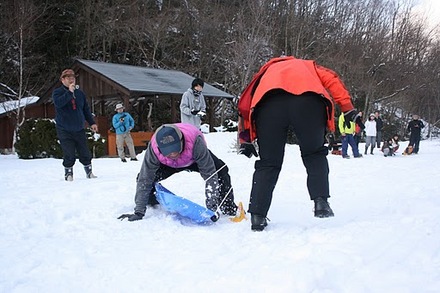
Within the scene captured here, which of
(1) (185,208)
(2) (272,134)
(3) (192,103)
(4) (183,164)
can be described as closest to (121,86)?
(3) (192,103)

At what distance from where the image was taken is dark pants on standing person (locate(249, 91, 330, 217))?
9.52ft

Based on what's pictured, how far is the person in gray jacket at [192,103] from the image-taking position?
22.8 feet

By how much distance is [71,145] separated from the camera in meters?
5.87

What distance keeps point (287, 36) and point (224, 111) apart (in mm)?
6570

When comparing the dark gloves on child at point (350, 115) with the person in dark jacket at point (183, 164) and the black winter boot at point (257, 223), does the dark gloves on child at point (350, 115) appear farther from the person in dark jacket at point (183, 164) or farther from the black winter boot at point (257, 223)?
the person in dark jacket at point (183, 164)

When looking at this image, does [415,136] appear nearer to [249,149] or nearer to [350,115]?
[350,115]

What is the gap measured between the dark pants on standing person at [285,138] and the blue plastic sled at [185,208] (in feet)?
1.78

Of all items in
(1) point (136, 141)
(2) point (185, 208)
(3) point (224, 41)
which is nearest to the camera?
(2) point (185, 208)

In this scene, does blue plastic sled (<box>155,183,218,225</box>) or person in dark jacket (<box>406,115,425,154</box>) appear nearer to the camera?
blue plastic sled (<box>155,183,218,225</box>)

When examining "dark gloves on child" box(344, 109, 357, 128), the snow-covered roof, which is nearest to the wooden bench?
the snow-covered roof

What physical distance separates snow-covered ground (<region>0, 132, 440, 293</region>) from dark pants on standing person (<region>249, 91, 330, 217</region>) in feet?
1.01

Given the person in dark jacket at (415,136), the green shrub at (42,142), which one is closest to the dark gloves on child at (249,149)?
the green shrub at (42,142)

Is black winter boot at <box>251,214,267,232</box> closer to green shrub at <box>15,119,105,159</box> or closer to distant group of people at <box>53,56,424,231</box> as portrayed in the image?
distant group of people at <box>53,56,424,231</box>

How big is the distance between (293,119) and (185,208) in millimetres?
1250
